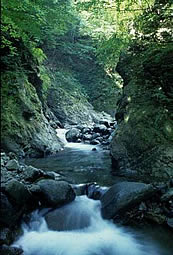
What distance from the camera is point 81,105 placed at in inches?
815

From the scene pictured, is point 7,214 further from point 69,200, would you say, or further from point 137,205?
point 137,205

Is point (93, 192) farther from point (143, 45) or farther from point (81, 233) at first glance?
point (143, 45)

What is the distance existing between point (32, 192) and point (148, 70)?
5369mm

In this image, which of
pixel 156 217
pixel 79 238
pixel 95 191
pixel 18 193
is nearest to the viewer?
pixel 18 193

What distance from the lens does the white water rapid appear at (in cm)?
446

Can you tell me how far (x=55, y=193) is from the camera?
5.30 meters

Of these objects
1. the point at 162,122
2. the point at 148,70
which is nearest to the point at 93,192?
the point at 162,122

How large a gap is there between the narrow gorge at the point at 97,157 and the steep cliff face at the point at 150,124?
0.03m

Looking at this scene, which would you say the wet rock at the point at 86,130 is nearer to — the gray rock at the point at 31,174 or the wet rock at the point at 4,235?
the gray rock at the point at 31,174

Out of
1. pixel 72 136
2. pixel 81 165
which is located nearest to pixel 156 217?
pixel 81 165

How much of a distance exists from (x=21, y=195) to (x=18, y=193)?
5.6 inches

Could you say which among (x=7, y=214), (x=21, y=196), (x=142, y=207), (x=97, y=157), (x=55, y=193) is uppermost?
(x=21, y=196)

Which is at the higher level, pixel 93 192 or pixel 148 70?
pixel 148 70

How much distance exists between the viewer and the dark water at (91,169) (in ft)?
15.4
